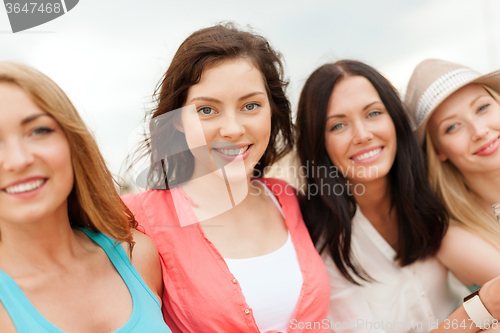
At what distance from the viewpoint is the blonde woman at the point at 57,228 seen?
46.0 inches

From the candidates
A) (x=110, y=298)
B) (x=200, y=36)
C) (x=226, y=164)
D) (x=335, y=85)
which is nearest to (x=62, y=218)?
(x=110, y=298)

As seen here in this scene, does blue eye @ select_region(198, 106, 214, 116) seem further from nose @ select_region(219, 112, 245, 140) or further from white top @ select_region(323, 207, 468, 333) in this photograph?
white top @ select_region(323, 207, 468, 333)

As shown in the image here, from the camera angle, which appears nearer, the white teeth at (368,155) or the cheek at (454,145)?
the white teeth at (368,155)

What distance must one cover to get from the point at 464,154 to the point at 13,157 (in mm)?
2353

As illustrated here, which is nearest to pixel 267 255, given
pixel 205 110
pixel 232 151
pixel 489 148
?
pixel 232 151

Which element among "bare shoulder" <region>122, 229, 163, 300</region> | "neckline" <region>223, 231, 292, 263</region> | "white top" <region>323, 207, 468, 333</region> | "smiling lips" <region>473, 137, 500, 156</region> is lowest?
"white top" <region>323, 207, 468, 333</region>

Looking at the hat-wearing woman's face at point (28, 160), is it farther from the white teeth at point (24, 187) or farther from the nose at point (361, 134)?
the nose at point (361, 134)

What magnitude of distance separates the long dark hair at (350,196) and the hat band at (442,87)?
22 cm

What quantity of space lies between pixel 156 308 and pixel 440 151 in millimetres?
2063

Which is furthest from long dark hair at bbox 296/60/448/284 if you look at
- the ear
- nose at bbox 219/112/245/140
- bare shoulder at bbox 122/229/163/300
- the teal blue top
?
the teal blue top

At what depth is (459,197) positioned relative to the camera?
2459 mm

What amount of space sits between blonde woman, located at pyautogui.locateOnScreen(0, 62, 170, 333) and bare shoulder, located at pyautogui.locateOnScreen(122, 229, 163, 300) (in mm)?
26

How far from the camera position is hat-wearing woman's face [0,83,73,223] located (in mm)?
1140

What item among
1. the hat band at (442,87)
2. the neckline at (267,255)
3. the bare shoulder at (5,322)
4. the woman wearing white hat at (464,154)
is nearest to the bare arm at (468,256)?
the woman wearing white hat at (464,154)
